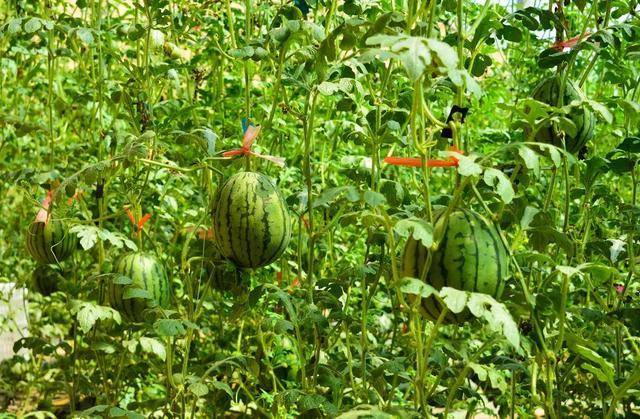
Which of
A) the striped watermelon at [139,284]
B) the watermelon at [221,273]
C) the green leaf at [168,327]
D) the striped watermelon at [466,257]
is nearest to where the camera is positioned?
the striped watermelon at [466,257]

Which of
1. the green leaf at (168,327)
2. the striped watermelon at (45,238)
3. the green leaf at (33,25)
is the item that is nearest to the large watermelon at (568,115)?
the green leaf at (168,327)

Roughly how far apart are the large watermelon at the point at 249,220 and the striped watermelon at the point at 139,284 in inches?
20.6

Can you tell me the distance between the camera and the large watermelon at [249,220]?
7.21ft

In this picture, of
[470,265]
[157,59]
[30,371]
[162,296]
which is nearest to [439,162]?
[470,265]

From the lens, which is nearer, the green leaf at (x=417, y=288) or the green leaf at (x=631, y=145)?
the green leaf at (x=417, y=288)

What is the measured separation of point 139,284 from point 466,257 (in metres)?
1.27

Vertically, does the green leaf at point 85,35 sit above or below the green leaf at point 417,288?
above

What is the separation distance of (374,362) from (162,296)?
2.37ft

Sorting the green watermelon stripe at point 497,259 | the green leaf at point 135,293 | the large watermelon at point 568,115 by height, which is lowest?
the green leaf at point 135,293

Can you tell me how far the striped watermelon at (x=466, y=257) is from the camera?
172cm

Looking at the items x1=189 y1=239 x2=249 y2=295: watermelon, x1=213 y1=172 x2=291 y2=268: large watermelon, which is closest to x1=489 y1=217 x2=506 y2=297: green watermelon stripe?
x1=213 y1=172 x2=291 y2=268: large watermelon

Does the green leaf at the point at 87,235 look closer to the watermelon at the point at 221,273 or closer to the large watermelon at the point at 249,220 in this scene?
the large watermelon at the point at 249,220

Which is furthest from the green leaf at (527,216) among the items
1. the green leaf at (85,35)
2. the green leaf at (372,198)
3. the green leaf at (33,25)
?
the green leaf at (33,25)

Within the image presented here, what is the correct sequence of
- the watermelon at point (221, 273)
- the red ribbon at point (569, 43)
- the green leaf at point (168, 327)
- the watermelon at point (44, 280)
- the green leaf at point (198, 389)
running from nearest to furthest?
the red ribbon at point (569, 43), the green leaf at point (168, 327), the green leaf at point (198, 389), the watermelon at point (221, 273), the watermelon at point (44, 280)
